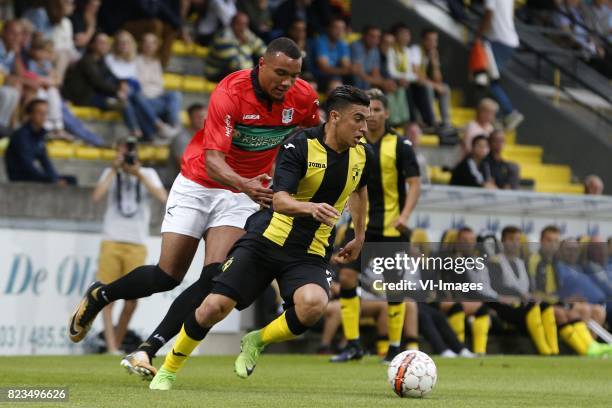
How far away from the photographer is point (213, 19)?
1981 cm

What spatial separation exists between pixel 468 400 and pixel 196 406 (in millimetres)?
1915

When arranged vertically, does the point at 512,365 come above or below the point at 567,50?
below

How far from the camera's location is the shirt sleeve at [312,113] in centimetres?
957

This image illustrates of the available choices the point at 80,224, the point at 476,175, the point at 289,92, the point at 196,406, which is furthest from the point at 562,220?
the point at 196,406

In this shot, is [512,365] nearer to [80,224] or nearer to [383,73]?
[80,224]

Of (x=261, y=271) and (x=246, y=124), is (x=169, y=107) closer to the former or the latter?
(x=246, y=124)

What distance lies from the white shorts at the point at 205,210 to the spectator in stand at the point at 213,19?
9.86m

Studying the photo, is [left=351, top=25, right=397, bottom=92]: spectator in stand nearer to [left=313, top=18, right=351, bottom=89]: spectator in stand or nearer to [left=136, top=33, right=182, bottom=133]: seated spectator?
[left=313, top=18, right=351, bottom=89]: spectator in stand

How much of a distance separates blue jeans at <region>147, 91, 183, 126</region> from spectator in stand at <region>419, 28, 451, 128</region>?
4.68 meters

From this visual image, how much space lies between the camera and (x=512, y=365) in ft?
44.6

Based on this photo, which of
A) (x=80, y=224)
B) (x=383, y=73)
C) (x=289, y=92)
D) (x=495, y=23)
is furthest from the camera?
(x=495, y=23)

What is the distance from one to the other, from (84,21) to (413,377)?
36.5ft

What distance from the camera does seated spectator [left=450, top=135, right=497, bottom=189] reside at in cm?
1833

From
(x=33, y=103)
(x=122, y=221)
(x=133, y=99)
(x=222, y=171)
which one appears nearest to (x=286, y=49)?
(x=222, y=171)
